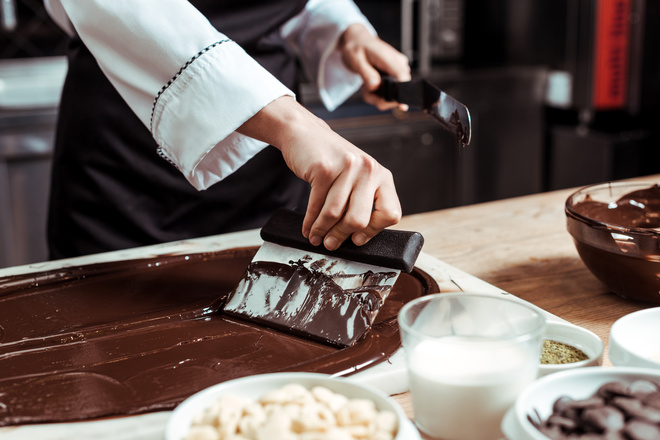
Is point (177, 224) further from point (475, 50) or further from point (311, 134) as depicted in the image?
point (475, 50)

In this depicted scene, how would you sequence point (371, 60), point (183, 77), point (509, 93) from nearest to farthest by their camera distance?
point (183, 77) < point (371, 60) < point (509, 93)

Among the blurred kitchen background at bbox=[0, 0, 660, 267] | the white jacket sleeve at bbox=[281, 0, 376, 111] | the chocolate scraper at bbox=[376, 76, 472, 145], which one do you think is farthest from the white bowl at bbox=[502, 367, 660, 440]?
the blurred kitchen background at bbox=[0, 0, 660, 267]

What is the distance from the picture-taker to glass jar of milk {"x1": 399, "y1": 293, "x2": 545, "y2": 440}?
61cm

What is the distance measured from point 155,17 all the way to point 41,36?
85.6 inches

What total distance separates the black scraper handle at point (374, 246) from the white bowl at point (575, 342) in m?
0.19

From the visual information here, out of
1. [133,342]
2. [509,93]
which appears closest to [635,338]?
[133,342]

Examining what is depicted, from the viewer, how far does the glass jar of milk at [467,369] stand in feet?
2.00

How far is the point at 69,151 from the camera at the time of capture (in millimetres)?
1371

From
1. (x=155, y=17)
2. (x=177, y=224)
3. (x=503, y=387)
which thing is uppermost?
(x=155, y=17)

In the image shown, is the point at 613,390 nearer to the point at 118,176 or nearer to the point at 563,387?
the point at 563,387

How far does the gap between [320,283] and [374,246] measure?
0.09 m

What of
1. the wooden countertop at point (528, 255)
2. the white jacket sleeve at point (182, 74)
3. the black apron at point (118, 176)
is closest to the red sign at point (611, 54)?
the wooden countertop at point (528, 255)

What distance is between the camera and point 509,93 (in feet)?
9.34

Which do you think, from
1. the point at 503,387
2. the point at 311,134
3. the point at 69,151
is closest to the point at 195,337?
the point at 311,134
